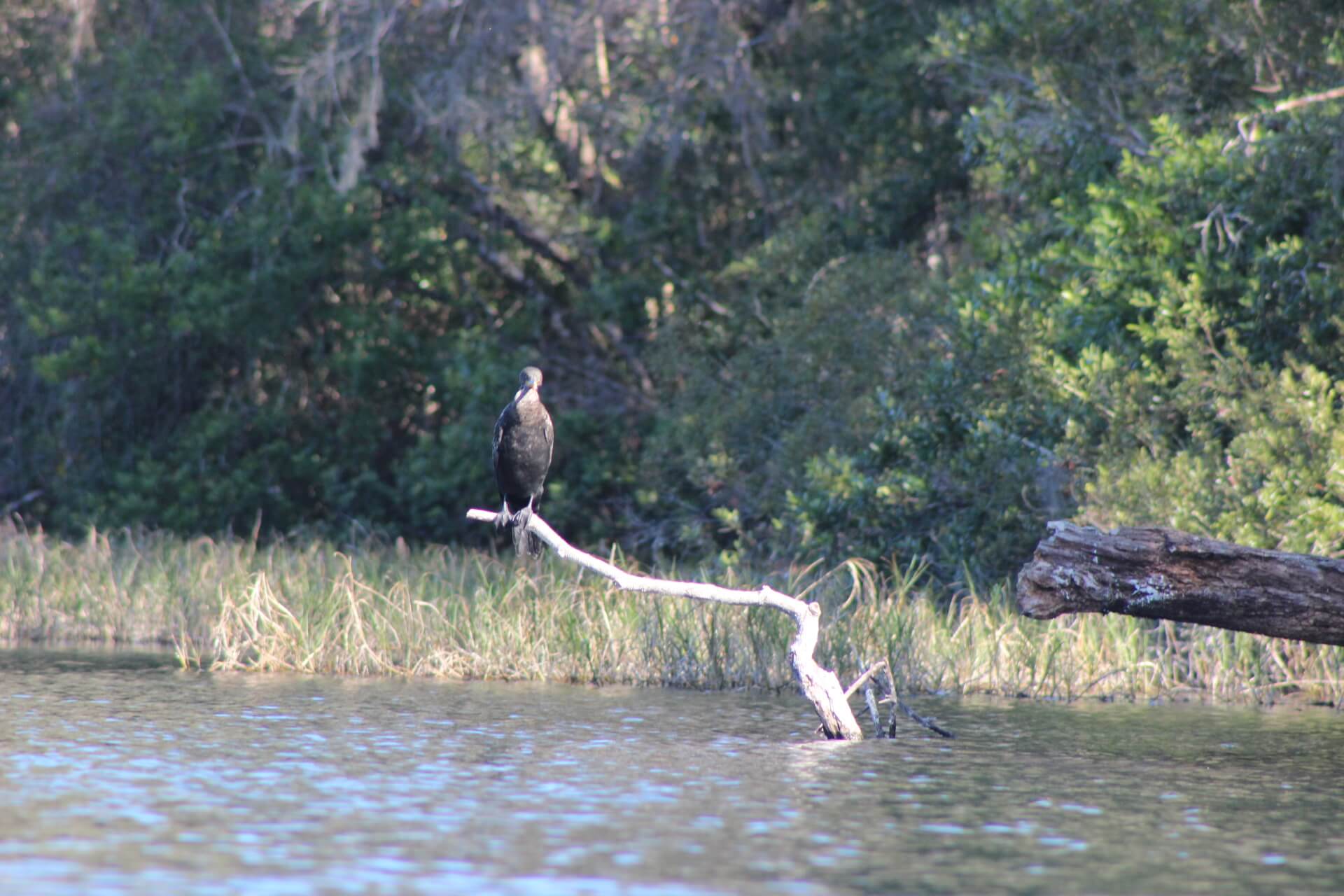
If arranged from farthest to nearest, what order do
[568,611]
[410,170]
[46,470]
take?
[46,470] < [410,170] < [568,611]

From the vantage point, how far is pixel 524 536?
29.0 feet

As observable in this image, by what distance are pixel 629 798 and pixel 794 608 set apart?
170 cm

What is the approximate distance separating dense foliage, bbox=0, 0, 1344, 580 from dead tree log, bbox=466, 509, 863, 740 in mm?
3626

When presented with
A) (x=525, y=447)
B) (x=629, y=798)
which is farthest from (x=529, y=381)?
(x=629, y=798)

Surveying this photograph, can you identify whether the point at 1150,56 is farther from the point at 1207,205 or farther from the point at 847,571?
the point at 847,571

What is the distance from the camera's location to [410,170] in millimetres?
17062

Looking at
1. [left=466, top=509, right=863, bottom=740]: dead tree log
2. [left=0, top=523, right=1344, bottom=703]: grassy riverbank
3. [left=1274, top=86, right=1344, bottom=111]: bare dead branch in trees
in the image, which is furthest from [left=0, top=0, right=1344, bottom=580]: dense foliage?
[left=466, top=509, right=863, bottom=740]: dead tree log

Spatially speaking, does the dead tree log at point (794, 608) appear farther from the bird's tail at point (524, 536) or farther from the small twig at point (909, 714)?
the bird's tail at point (524, 536)

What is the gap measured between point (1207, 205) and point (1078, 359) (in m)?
1.40

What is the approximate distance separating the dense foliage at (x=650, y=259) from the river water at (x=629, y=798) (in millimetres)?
3326

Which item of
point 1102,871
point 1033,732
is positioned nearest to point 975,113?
point 1033,732

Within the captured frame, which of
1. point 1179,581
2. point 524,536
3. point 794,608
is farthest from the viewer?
point 524,536

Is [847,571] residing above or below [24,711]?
above

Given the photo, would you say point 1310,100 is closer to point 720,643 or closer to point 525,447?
point 720,643
